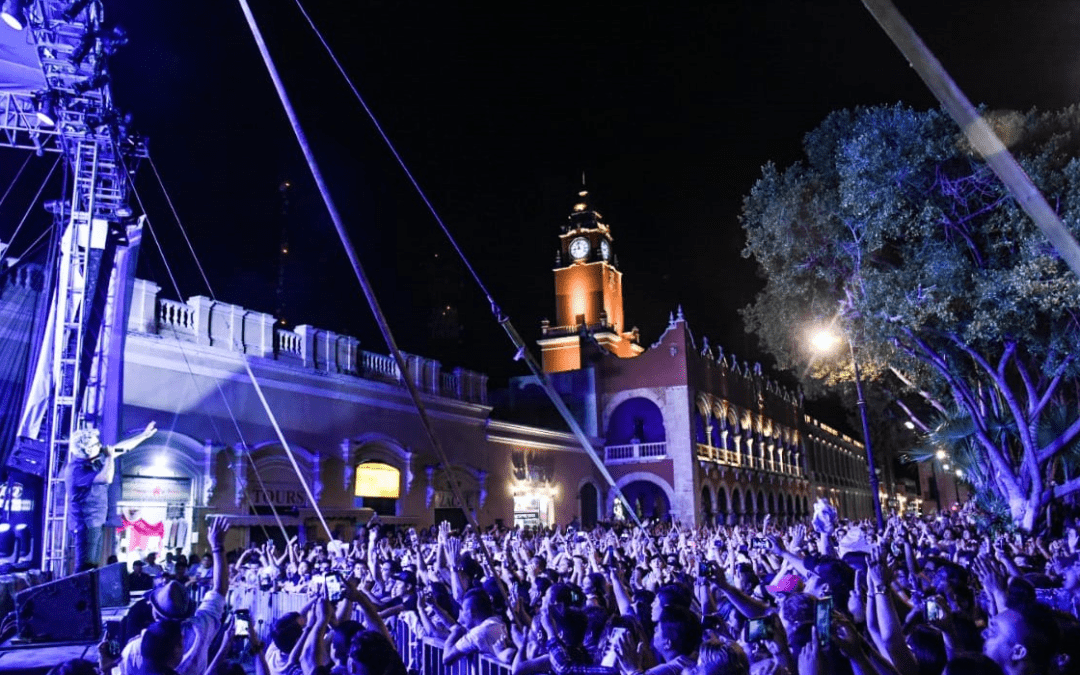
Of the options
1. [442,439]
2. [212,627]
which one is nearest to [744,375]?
[442,439]

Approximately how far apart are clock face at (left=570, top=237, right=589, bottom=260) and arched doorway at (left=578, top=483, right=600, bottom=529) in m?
20.1

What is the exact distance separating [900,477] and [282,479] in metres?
85.9

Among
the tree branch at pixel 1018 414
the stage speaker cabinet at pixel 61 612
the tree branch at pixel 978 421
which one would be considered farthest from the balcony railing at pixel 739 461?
the stage speaker cabinet at pixel 61 612

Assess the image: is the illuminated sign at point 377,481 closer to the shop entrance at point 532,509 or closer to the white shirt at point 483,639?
the shop entrance at point 532,509

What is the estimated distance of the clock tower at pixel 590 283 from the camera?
167ft

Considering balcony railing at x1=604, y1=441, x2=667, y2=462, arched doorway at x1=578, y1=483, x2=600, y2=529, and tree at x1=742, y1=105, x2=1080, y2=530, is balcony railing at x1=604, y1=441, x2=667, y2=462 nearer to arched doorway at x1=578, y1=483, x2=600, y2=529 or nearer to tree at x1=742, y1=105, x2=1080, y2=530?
arched doorway at x1=578, y1=483, x2=600, y2=529

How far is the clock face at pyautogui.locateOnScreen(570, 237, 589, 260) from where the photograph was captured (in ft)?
176

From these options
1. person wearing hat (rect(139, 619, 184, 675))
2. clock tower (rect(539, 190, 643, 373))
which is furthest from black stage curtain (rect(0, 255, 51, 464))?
clock tower (rect(539, 190, 643, 373))

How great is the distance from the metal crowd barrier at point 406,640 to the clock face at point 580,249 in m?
44.2

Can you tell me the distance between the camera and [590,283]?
52.8 m

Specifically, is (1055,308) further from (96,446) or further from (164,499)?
(164,499)

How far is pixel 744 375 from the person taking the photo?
50.9 m

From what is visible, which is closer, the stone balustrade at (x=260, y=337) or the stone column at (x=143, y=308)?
the stone column at (x=143, y=308)

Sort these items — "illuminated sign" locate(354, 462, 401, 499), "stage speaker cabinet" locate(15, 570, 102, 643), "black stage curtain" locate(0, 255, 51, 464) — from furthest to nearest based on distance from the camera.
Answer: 1. "illuminated sign" locate(354, 462, 401, 499)
2. "black stage curtain" locate(0, 255, 51, 464)
3. "stage speaker cabinet" locate(15, 570, 102, 643)
